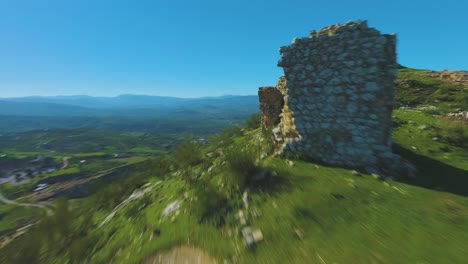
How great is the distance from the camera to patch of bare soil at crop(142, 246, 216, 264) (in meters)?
5.12

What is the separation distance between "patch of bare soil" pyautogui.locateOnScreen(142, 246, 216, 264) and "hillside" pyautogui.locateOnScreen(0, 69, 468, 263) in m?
0.03

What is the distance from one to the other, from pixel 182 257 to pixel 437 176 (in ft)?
27.7

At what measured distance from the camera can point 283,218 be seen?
5.68 metres

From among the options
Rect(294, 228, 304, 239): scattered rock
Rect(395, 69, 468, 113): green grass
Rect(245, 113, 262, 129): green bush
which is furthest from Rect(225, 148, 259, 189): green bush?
Rect(395, 69, 468, 113): green grass

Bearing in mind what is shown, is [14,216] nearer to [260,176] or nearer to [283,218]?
[260,176]

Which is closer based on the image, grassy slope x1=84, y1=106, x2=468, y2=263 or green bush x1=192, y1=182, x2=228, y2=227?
grassy slope x1=84, y1=106, x2=468, y2=263

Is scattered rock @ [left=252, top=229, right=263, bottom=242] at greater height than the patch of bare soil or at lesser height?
greater

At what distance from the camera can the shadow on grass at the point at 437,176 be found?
264 inches

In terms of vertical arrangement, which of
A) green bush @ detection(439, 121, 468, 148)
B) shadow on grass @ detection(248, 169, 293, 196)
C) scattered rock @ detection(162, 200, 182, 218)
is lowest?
scattered rock @ detection(162, 200, 182, 218)

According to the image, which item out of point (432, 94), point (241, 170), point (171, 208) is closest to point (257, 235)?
point (241, 170)

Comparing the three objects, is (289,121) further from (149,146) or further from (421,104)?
(149,146)

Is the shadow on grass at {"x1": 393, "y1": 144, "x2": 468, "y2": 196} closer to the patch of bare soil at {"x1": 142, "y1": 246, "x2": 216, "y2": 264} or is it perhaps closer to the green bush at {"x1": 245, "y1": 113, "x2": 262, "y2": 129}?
the patch of bare soil at {"x1": 142, "y1": 246, "x2": 216, "y2": 264}

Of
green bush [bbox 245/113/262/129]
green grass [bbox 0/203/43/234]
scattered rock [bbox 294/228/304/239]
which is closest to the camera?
scattered rock [bbox 294/228/304/239]

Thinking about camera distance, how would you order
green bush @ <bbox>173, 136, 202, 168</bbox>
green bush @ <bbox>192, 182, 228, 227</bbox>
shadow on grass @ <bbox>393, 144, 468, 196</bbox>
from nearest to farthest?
1. green bush @ <bbox>192, 182, 228, 227</bbox>
2. shadow on grass @ <bbox>393, 144, 468, 196</bbox>
3. green bush @ <bbox>173, 136, 202, 168</bbox>
